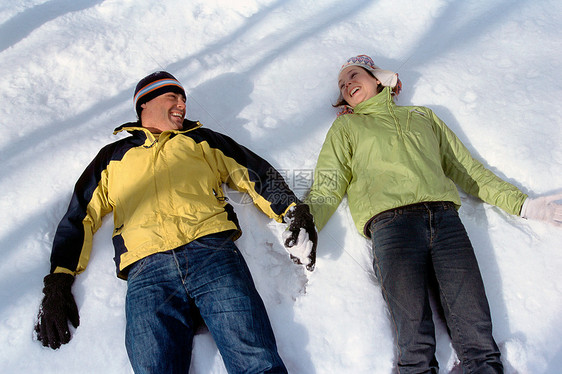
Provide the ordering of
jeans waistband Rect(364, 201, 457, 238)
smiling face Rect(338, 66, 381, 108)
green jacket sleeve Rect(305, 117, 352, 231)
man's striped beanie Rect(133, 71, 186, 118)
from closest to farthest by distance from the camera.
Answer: jeans waistband Rect(364, 201, 457, 238) → green jacket sleeve Rect(305, 117, 352, 231) → man's striped beanie Rect(133, 71, 186, 118) → smiling face Rect(338, 66, 381, 108)

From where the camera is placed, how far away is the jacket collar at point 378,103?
8.31 feet

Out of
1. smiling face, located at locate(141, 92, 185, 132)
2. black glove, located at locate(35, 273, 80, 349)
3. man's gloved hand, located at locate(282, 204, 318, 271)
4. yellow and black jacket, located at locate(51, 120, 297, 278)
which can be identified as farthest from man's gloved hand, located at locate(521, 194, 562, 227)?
black glove, located at locate(35, 273, 80, 349)

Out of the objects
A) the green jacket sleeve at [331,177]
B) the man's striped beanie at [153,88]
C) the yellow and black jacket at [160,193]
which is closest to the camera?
the yellow and black jacket at [160,193]

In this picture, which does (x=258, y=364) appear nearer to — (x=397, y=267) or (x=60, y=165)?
(x=397, y=267)

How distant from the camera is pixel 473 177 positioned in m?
2.42

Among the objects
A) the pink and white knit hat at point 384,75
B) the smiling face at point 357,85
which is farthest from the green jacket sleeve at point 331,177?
the pink and white knit hat at point 384,75

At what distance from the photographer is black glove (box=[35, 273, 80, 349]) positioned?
173 cm

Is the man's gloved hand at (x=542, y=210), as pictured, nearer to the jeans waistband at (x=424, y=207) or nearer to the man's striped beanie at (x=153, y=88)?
the jeans waistband at (x=424, y=207)

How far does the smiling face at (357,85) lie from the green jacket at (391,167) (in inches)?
4.3

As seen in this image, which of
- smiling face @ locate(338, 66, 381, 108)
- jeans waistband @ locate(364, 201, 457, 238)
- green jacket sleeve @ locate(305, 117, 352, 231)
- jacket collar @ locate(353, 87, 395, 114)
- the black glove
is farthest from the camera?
smiling face @ locate(338, 66, 381, 108)

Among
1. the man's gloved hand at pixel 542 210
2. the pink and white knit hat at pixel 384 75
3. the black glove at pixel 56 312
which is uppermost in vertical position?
the pink and white knit hat at pixel 384 75

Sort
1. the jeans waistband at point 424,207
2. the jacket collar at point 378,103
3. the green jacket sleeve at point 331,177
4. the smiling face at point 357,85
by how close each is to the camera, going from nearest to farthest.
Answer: the jeans waistband at point 424,207
the green jacket sleeve at point 331,177
the jacket collar at point 378,103
the smiling face at point 357,85

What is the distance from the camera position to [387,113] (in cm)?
248

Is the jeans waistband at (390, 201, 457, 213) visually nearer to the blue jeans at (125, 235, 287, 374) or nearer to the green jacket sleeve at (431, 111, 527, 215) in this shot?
the green jacket sleeve at (431, 111, 527, 215)
